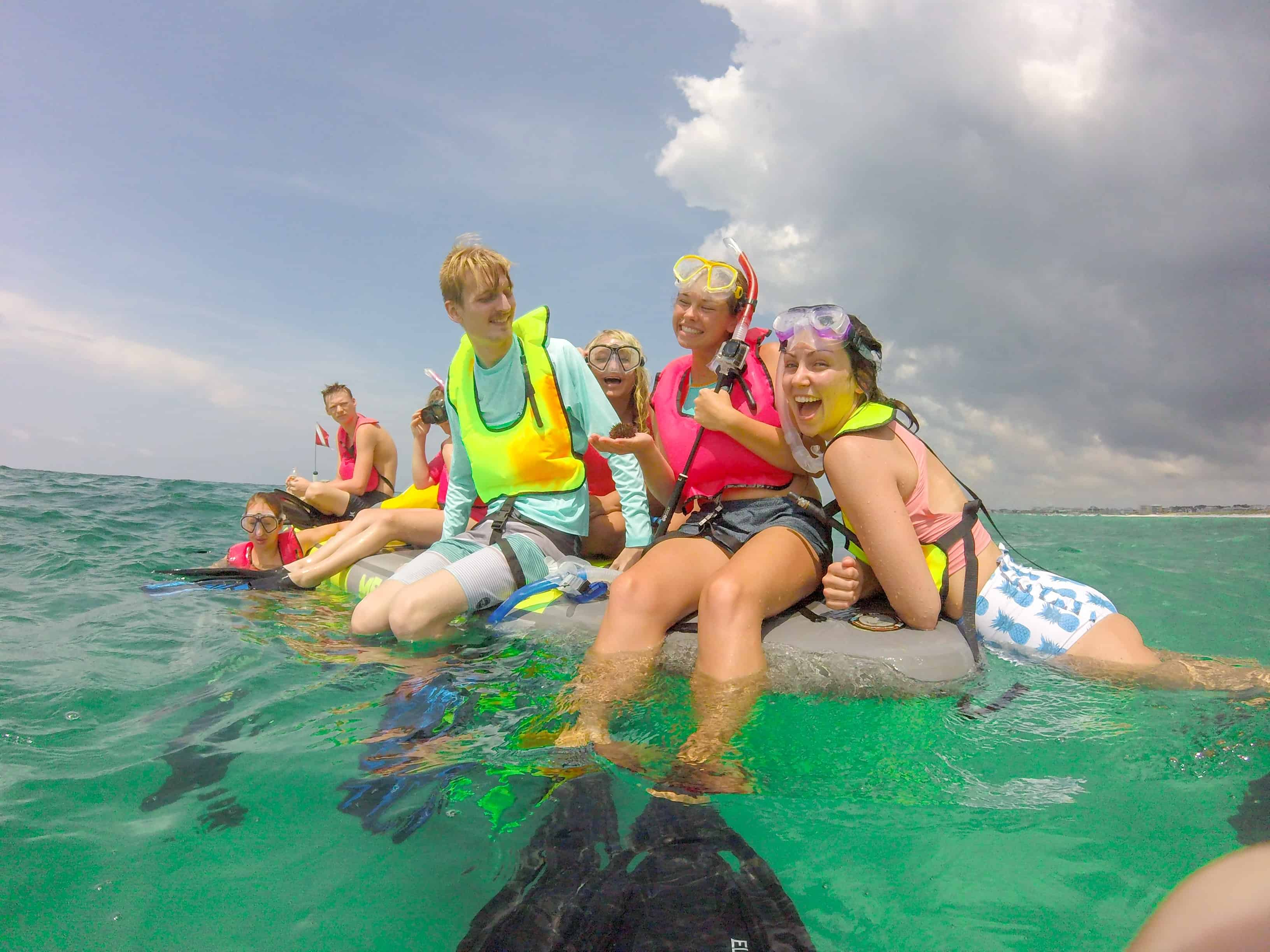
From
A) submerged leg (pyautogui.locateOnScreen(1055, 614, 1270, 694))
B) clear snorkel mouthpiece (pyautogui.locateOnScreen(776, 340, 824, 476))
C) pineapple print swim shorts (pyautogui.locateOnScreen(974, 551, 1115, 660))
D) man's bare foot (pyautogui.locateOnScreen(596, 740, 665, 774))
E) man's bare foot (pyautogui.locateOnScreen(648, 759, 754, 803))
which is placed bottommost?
man's bare foot (pyautogui.locateOnScreen(648, 759, 754, 803))

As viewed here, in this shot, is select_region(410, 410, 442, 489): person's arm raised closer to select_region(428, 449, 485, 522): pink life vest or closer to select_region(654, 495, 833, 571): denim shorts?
select_region(428, 449, 485, 522): pink life vest

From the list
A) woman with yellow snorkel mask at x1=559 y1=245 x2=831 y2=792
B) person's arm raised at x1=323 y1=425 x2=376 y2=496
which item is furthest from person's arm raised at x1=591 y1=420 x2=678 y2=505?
person's arm raised at x1=323 y1=425 x2=376 y2=496

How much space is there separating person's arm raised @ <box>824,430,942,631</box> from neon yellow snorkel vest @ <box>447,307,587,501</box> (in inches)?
70.6

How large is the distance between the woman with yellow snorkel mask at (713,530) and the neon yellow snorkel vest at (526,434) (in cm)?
60

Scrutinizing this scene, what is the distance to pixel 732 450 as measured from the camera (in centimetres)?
362

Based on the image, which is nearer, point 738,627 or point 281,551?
point 738,627

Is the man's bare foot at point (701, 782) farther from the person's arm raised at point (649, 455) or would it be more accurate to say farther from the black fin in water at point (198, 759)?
the person's arm raised at point (649, 455)

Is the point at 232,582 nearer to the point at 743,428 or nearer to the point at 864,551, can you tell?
the point at 743,428

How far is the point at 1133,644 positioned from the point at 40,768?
13.7ft

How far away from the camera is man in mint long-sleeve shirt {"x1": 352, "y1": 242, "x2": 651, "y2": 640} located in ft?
12.8

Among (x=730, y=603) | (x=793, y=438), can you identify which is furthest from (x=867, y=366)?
(x=730, y=603)

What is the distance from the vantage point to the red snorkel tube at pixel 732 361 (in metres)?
3.53

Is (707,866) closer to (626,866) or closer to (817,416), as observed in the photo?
(626,866)

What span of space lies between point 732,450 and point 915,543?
103 centimetres
